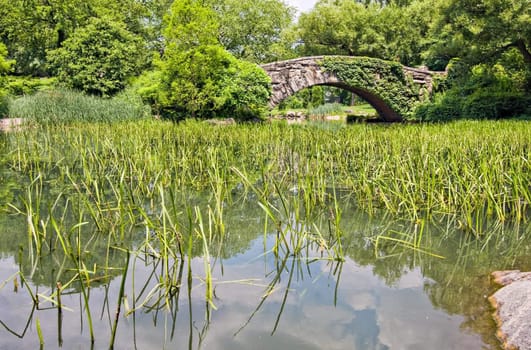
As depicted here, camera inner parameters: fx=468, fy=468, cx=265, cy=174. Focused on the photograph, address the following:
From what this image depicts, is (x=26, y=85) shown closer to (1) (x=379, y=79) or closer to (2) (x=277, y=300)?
(1) (x=379, y=79)

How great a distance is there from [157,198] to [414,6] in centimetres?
2748

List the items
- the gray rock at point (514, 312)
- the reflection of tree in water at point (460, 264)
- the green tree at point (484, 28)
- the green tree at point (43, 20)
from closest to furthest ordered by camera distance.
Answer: the gray rock at point (514, 312) → the reflection of tree in water at point (460, 264) → the green tree at point (484, 28) → the green tree at point (43, 20)

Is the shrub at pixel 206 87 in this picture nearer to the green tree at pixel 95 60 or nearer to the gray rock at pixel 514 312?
the green tree at pixel 95 60

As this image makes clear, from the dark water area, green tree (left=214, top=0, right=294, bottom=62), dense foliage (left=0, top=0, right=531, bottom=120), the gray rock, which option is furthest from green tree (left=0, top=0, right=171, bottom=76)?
the gray rock

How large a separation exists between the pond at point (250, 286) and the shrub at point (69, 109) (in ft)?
32.4

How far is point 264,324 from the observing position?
2305 millimetres

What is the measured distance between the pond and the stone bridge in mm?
14464

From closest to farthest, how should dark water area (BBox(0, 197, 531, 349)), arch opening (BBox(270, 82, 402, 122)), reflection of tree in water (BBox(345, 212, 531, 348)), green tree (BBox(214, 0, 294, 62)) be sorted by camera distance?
dark water area (BBox(0, 197, 531, 349))
reflection of tree in water (BBox(345, 212, 531, 348))
arch opening (BBox(270, 82, 402, 122))
green tree (BBox(214, 0, 294, 62))

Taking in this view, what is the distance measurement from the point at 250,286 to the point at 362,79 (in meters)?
17.7

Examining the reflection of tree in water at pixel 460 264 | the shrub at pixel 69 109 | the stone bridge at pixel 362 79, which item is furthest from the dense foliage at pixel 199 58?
the reflection of tree in water at pixel 460 264

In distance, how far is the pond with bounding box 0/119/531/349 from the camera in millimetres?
2164

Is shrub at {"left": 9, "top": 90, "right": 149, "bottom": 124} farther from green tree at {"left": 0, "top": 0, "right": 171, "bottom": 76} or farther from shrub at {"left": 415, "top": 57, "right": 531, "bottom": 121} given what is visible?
shrub at {"left": 415, "top": 57, "right": 531, "bottom": 121}

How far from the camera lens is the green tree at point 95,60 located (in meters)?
17.4

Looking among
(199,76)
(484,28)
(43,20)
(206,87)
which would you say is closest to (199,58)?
(199,76)
